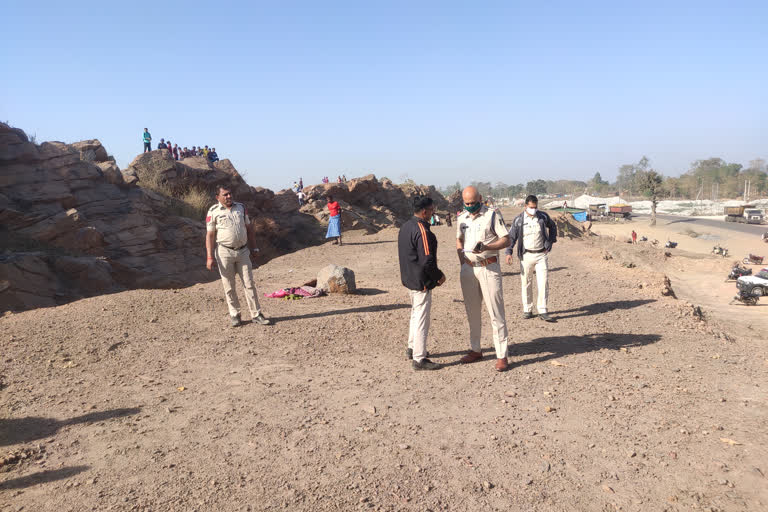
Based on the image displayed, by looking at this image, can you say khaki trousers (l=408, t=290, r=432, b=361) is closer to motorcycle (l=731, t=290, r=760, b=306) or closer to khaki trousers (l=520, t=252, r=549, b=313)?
khaki trousers (l=520, t=252, r=549, b=313)

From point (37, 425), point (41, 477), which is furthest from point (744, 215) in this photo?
point (41, 477)

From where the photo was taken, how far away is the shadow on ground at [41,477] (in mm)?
3056

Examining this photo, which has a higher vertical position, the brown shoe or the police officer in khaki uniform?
the police officer in khaki uniform

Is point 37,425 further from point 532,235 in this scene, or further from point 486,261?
point 532,235

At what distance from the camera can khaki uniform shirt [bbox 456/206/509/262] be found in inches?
185

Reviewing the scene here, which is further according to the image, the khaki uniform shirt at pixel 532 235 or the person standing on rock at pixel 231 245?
the khaki uniform shirt at pixel 532 235

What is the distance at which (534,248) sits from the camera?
7125 millimetres

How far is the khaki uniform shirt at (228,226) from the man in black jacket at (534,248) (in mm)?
3782

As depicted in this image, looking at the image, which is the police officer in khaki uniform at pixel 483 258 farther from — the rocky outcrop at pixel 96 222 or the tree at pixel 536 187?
the tree at pixel 536 187

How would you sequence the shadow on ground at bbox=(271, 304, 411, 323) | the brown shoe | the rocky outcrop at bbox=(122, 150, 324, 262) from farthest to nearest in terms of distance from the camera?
the rocky outcrop at bbox=(122, 150, 324, 262), the shadow on ground at bbox=(271, 304, 411, 323), the brown shoe

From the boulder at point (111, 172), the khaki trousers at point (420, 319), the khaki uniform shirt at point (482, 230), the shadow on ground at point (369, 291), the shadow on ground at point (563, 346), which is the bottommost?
the shadow on ground at point (563, 346)

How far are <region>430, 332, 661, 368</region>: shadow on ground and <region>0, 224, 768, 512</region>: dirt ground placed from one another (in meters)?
0.04

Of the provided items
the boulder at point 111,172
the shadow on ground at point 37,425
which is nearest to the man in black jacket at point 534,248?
the shadow on ground at point 37,425

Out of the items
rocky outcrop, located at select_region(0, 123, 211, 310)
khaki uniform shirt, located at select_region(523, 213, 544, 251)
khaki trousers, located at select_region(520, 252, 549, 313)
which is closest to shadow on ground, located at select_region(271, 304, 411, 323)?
khaki trousers, located at select_region(520, 252, 549, 313)
